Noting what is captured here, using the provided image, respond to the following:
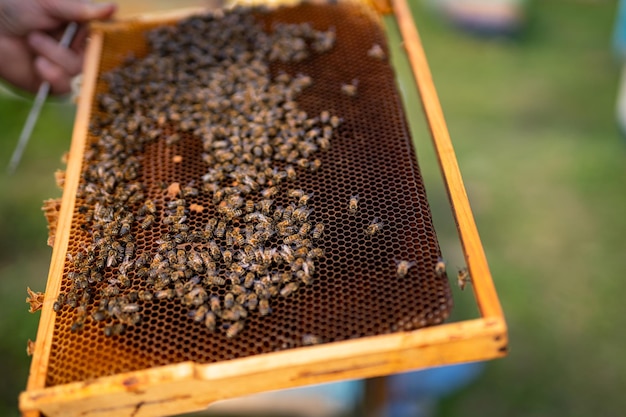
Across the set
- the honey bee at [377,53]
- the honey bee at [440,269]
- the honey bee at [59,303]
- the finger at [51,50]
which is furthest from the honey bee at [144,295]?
the finger at [51,50]

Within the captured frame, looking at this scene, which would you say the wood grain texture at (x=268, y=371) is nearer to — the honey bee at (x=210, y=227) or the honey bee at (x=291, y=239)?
the honey bee at (x=291, y=239)

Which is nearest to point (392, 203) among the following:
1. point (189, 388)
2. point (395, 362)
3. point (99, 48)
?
point (395, 362)

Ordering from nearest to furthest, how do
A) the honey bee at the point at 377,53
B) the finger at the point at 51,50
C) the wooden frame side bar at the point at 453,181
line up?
the wooden frame side bar at the point at 453,181 → the honey bee at the point at 377,53 → the finger at the point at 51,50

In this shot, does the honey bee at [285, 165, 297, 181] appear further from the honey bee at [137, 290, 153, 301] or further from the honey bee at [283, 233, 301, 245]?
the honey bee at [137, 290, 153, 301]

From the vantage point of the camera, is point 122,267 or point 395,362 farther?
point 122,267

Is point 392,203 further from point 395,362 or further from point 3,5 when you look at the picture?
point 3,5

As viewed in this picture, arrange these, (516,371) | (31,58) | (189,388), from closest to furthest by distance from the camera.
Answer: (189,388) → (31,58) → (516,371)

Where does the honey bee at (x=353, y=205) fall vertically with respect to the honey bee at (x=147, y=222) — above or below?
above
